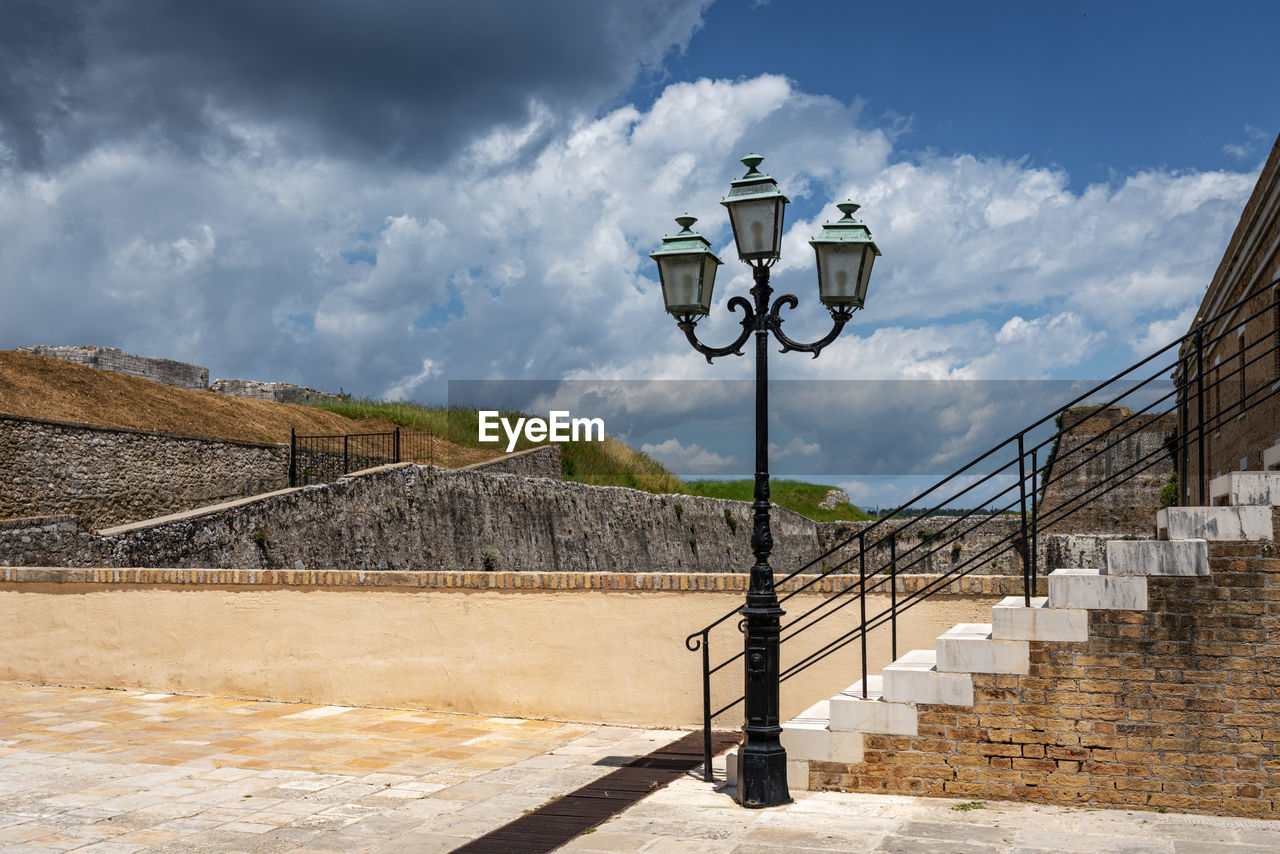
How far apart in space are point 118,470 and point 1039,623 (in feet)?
57.7

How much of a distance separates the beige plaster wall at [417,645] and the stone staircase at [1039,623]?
6.18ft

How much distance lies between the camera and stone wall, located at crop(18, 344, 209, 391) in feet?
95.9

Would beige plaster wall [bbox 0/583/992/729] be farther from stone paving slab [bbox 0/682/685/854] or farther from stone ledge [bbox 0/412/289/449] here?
stone ledge [bbox 0/412/289/449]

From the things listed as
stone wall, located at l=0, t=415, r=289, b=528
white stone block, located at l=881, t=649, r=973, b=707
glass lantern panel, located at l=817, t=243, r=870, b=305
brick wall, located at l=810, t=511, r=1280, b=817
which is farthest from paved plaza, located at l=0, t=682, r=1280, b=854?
stone wall, located at l=0, t=415, r=289, b=528

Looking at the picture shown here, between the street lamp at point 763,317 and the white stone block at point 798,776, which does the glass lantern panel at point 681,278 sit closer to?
the street lamp at point 763,317

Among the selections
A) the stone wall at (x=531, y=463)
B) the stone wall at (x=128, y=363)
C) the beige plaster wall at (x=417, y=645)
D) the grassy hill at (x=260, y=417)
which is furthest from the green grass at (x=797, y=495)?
the beige plaster wall at (x=417, y=645)

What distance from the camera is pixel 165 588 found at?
35.1 feet

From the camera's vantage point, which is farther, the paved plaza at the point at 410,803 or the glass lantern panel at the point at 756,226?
the glass lantern panel at the point at 756,226

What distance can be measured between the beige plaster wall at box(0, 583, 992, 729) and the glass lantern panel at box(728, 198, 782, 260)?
10.6 feet

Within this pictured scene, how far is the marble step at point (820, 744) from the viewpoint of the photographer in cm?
645

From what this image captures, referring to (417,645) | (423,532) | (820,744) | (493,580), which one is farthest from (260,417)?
(820,744)

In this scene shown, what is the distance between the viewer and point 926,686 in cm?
627

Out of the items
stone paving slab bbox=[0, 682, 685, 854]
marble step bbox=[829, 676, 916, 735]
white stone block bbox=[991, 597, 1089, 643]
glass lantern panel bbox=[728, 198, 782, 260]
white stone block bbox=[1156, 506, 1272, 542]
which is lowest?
stone paving slab bbox=[0, 682, 685, 854]

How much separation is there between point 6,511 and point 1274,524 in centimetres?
1749
